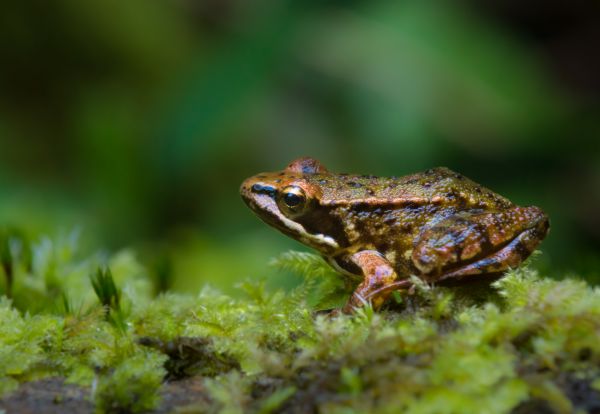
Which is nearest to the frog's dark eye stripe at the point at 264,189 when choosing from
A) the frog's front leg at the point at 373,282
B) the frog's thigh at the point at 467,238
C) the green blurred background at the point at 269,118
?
the frog's front leg at the point at 373,282

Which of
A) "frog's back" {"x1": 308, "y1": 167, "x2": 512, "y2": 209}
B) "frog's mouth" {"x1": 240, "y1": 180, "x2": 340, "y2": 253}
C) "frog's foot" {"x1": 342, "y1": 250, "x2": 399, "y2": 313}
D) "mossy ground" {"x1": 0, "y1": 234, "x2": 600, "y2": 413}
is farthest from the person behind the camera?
"frog's mouth" {"x1": 240, "y1": 180, "x2": 340, "y2": 253}

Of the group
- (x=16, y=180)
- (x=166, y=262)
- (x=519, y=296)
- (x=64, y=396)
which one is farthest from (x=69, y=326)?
(x=16, y=180)

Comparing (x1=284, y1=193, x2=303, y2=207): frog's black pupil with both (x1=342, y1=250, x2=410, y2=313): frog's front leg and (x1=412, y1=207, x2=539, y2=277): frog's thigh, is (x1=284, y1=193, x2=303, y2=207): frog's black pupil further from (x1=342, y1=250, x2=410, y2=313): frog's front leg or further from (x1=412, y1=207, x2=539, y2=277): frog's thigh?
(x1=412, y1=207, x2=539, y2=277): frog's thigh

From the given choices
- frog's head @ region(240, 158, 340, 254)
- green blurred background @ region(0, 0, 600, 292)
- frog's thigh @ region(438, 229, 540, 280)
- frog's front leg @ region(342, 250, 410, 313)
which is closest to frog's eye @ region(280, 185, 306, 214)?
frog's head @ region(240, 158, 340, 254)

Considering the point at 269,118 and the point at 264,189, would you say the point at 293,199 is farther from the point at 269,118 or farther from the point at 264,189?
the point at 269,118

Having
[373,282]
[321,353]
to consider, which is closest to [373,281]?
[373,282]

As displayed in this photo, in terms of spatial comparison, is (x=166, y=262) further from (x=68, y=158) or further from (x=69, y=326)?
(x=68, y=158)

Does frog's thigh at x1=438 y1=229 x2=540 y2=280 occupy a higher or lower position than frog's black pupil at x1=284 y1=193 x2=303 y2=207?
lower
